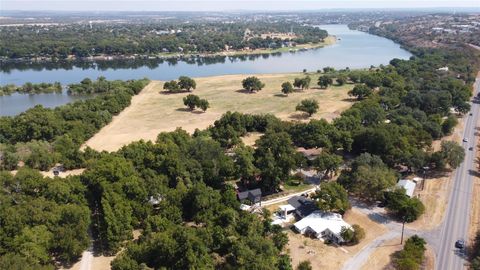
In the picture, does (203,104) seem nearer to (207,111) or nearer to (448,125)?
(207,111)

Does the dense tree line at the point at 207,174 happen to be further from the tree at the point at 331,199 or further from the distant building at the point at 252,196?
the distant building at the point at 252,196

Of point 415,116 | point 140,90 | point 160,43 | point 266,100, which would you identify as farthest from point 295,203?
point 160,43

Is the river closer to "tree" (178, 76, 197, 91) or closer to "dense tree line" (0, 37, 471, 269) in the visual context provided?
"tree" (178, 76, 197, 91)

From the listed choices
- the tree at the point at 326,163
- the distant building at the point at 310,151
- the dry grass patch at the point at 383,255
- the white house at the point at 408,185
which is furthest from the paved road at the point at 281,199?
the distant building at the point at 310,151

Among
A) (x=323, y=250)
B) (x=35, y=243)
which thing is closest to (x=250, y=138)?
(x=323, y=250)

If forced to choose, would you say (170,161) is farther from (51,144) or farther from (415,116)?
(415,116)

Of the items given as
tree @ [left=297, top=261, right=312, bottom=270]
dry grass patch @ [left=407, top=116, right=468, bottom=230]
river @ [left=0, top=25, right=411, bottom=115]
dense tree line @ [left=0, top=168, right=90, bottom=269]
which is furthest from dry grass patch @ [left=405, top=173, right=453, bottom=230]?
river @ [left=0, top=25, right=411, bottom=115]
